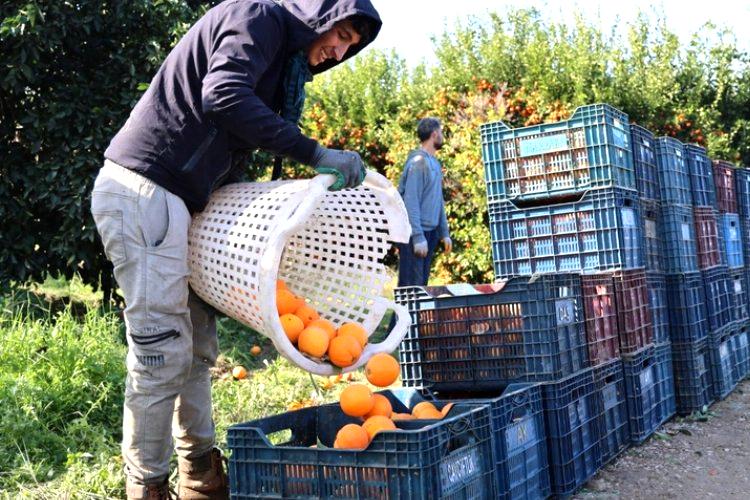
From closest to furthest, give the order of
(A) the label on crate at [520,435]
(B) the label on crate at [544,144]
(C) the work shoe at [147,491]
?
(C) the work shoe at [147,491] → (A) the label on crate at [520,435] → (B) the label on crate at [544,144]

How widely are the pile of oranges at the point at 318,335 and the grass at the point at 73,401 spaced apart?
96 centimetres

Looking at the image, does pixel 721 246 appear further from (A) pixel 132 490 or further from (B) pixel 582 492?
(A) pixel 132 490

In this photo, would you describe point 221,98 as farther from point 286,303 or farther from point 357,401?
point 357,401

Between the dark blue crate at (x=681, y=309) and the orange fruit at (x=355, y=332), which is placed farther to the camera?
the dark blue crate at (x=681, y=309)

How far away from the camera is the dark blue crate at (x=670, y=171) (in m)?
5.28

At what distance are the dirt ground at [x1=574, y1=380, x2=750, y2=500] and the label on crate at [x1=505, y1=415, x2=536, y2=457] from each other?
485 mm

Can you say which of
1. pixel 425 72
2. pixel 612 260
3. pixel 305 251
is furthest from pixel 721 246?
pixel 425 72

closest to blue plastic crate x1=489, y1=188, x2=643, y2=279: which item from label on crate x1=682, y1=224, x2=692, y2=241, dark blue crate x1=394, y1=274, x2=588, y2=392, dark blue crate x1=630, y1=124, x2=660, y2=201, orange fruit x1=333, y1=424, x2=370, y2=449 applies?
dark blue crate x1=630, y1=124, x2=660, y2=201

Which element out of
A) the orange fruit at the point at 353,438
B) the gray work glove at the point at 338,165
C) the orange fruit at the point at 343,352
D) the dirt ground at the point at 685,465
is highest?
the gray work glove at the point at 338,165

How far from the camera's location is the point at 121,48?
Answer: 633cm

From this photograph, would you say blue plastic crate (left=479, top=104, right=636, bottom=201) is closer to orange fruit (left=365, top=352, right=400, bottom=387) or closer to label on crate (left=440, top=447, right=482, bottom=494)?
orange fruit (left=365, top=352, right=400, bottom=387)

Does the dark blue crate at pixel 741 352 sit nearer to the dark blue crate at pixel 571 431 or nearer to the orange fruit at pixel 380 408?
the dark blue crate at pixel 571 431

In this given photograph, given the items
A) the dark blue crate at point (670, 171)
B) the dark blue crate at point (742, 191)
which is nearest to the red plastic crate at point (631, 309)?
the dark blue crate at point (670, 171)

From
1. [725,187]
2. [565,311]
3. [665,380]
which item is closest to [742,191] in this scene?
[725,187]
